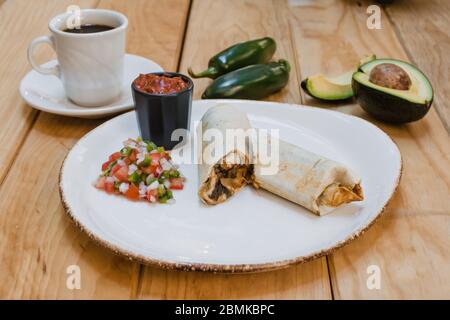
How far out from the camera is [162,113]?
4.63ft

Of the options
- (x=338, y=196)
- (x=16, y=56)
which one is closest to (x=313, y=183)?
(x=338, y=196)

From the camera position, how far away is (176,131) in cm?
146

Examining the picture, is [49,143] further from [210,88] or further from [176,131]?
[210,88]

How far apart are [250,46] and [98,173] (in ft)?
2.87

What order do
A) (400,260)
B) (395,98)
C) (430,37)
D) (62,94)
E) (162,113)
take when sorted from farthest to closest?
1. (430,37)
2. (62,94)
3. (395,98)
4. (162,113)
5. (400,260)

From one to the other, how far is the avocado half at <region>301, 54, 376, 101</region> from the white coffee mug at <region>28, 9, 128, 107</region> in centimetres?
56

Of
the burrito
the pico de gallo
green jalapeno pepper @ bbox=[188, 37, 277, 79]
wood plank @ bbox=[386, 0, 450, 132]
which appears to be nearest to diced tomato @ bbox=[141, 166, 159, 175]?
the pico de gallo

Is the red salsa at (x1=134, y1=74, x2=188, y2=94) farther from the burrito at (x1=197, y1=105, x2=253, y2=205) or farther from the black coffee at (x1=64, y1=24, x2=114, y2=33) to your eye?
the black coffee at (x1=64, y1=24, x2=114, y2=33)

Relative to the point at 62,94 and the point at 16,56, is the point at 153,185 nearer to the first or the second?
the point at 62,94

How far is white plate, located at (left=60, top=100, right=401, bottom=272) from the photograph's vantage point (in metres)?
1.03

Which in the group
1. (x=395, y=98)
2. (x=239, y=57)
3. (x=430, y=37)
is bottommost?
(x=430, y=37)

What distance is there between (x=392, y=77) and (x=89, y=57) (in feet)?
2.69
